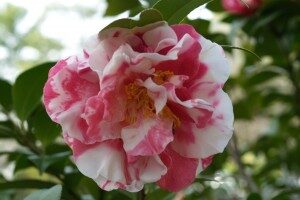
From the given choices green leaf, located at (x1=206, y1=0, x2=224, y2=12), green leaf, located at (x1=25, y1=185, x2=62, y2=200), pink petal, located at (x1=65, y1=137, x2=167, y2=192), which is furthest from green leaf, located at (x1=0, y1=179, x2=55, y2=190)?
green leaf, located at (x1=206, y1=0, x2=224, y2=12)

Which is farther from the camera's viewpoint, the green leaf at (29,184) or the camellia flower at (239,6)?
the camellia flower at (239,6)

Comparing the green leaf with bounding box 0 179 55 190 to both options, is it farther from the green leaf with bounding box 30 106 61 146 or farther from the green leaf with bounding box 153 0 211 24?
the green leaf with bounding box 153 0 211 24

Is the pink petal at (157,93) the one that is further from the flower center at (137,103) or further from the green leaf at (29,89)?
the green leaf at (29,89)

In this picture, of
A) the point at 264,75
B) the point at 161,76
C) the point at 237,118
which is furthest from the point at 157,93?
the point at 237,118

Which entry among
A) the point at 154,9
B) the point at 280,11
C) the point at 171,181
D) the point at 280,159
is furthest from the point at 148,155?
the point at 280,159

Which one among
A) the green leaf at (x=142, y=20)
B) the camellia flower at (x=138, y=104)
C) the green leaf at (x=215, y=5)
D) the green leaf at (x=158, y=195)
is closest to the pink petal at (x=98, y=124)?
the camellia flower at (x=138, y=104)

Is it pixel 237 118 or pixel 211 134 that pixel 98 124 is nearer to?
pixel 211 134

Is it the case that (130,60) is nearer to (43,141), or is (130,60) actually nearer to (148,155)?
(148,155)
